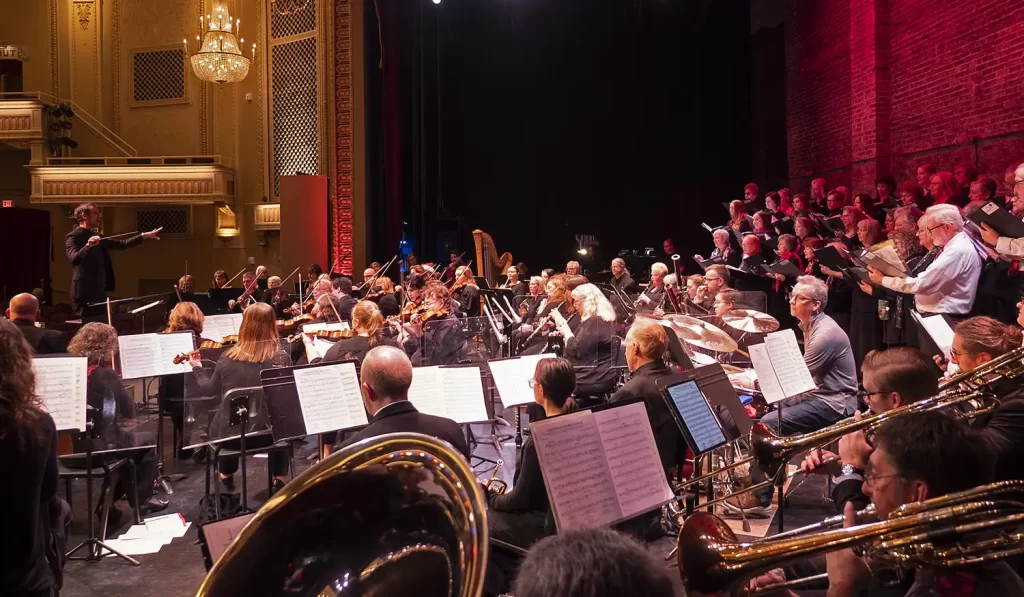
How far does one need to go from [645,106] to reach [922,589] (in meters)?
14.8

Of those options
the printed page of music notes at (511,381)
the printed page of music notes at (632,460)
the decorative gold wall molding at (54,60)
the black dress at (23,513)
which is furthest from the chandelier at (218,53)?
the printed page of music notes at (632,460)

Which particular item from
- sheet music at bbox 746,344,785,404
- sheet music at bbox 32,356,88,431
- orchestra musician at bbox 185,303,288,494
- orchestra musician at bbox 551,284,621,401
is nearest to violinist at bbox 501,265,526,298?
orchestra musician at bbox 551,284,621,401

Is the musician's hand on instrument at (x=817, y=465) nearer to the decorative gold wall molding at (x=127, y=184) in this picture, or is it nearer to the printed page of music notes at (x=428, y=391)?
the printed page of music notes at (x=428, y=391)

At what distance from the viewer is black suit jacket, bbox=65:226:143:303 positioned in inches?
333

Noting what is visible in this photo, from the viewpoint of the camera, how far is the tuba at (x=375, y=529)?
1.52m

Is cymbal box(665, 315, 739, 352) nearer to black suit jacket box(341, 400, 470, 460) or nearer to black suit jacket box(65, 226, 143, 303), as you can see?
black suit jacket box(341, 400, 470, 460)

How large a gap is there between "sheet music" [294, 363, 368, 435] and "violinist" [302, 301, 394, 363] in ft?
5.62

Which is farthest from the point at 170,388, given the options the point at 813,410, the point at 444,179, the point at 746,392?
the point at 444,179

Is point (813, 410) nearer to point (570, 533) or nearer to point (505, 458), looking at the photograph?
point (505, 458)

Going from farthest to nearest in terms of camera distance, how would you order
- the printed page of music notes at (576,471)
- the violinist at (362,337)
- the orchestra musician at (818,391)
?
the violinist at (362,337) → the orchestra musician at (818,391) → the printed page of music notes at (576,471)

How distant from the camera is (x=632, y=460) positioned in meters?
2.89

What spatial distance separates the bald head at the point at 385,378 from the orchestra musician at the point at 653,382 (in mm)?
1165

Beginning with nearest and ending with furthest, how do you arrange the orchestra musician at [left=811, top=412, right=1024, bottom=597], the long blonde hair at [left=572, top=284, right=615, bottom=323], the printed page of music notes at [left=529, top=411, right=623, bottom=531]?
the orchestra musician at [left=811, top=412, right=1024, bottom=597]
the printed page of music notes at [left=529, top=411, right=623, bottom=531]
the long blonde hair at [left=572, top=284, right=615, bottom=323]

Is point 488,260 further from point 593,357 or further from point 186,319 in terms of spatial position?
point 186,319
